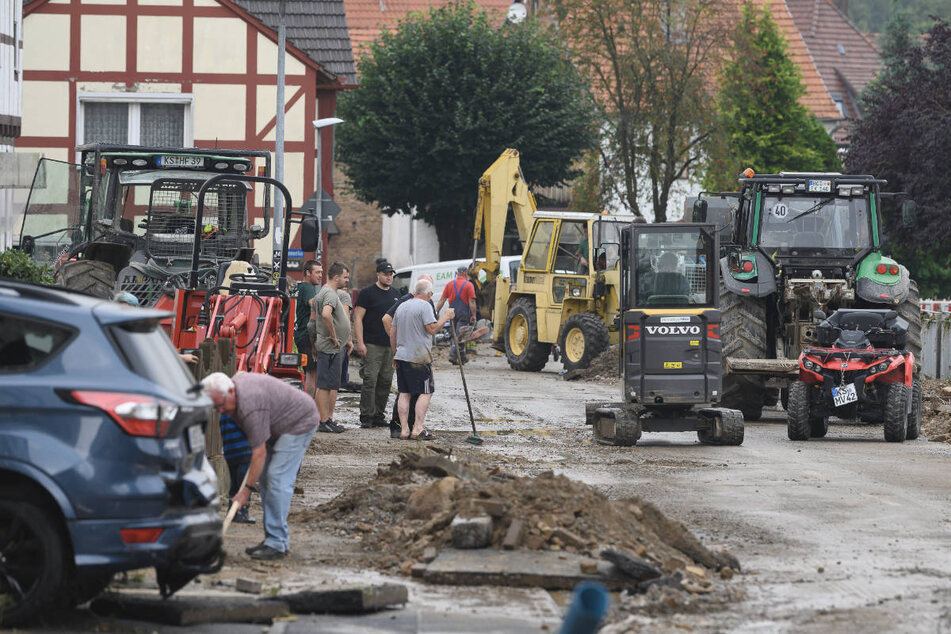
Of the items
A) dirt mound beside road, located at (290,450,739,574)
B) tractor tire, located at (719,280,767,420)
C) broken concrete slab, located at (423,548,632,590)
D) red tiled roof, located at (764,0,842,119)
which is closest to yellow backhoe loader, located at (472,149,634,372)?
tractor tire, located at (719,280,767,420)

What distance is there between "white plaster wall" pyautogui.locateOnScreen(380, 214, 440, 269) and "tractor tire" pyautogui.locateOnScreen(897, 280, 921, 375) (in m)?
35.0

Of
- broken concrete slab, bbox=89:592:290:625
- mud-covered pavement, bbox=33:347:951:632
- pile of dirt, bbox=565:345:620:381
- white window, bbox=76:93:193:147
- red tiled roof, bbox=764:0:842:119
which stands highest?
red tiled roof, bbox=764:0:842:119

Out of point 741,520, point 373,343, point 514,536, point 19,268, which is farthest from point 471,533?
point 373,343

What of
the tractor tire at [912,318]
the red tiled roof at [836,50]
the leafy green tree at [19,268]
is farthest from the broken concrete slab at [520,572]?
the red tiled roof at [836,50]

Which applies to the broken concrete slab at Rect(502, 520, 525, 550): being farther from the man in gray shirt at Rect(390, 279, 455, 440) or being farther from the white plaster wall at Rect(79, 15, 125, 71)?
the white plaster wall at Rect(79, 15, 125, 71)

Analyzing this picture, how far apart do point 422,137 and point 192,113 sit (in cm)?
1009

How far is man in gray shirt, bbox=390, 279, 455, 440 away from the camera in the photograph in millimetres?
16359

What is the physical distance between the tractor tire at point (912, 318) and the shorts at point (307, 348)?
7.11 metres

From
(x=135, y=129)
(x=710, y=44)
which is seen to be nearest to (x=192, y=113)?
(x=135, y=129)

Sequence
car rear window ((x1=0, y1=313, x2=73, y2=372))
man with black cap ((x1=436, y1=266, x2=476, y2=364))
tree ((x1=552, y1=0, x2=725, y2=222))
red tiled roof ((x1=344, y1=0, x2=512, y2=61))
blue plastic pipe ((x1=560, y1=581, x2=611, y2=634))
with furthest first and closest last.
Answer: red tiled roof ((x1=344, y1=0, x2=512, y2=61)), tree ((x1=552, y1=0, x2=725, y2=222)), man with black cap ((x1=436, y1=266, x2=476, y2=364)), car rear window ((x1=0, y1=313, x2=73, y2=372)), blue plastic pipe ((x1=560, y1=581, x2=611, y2=634))

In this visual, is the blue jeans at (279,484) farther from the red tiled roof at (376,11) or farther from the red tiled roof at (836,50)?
the red tiled roof at (836,50)

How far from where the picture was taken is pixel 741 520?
11180 millimetres

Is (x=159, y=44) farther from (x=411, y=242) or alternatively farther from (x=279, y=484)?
(x=279, y=484)

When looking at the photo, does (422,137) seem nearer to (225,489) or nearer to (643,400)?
(643,400)
